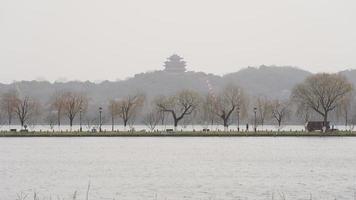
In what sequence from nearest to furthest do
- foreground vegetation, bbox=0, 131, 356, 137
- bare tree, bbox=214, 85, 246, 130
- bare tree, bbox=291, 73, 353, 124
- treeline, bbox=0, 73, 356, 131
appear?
1. foreground vegetation, bbox=0, 131, 356, 137
2. bare tree, bbox=291, 73, 353, 124
3. treeline, bbox=0, 73, 356, 131
4. bare tree, bbox=214, 85, 246, 130

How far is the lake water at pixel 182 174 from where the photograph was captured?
33250 millimetres

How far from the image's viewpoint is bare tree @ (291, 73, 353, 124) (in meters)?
103

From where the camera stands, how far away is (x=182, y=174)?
4153cm

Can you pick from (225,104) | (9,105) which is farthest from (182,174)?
(9,105)

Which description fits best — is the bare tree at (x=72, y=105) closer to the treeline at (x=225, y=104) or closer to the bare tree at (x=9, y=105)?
the treeline at (x=225, y=104)

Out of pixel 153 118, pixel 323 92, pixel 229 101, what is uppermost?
pixel 323 92

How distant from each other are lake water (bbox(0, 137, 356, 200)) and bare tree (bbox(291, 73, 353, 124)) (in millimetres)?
41677

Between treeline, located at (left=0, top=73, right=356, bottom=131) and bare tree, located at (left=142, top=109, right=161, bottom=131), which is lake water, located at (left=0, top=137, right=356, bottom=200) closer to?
treeline, located at (left=0, top=73, right=356, bottom=131)

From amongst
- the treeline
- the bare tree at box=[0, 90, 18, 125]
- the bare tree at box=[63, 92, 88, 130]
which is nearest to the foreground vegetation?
the treeline

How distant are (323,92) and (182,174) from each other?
6472cm

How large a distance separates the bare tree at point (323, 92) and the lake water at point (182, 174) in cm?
4168

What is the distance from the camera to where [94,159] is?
174 feet

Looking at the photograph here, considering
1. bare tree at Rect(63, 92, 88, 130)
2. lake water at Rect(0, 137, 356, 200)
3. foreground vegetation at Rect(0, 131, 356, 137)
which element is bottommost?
lake water at Rect(0, 137, 356, 200)

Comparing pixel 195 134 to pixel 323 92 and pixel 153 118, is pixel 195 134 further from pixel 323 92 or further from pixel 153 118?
pixel 153 118
